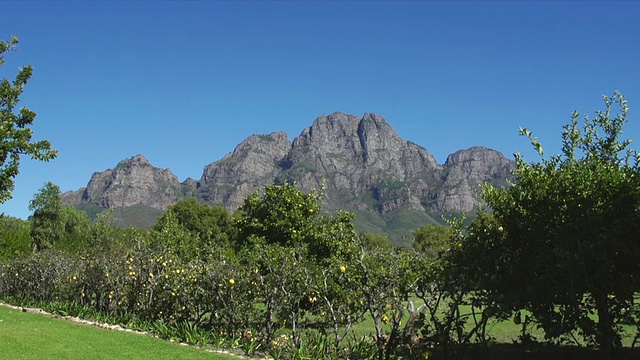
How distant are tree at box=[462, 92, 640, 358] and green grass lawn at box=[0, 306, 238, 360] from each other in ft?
17.7

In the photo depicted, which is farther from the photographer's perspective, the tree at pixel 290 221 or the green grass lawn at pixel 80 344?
the tree at pixel 290 221

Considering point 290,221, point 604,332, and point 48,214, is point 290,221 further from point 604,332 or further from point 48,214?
point 48,214

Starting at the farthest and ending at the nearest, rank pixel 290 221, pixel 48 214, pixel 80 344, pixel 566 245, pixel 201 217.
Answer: pixel 201 217, pixel 48 214, pixel 290 221, pixel 80 344, pixel 566 245

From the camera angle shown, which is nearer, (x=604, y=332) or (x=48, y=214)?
(x=604, y=332)

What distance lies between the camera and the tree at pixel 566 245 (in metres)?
6.40

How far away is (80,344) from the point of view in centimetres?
1042

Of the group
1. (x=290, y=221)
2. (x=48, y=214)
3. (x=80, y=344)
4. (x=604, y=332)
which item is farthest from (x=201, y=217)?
(x=604, y=332)

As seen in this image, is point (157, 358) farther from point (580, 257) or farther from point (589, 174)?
point (589, 174)

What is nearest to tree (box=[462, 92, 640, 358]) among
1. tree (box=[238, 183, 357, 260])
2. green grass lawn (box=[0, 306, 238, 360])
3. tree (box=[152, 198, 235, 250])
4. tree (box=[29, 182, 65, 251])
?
green grass lawn (box=[0, 306, 238, 360])

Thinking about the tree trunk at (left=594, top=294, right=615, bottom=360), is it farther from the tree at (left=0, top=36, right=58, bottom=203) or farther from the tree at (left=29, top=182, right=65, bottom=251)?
the tree at (left=29, top=182, right=65, bottom=251)

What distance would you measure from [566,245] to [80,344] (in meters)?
8.96

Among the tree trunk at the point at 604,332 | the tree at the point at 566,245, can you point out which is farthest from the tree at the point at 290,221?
the tree trunk at the point at 604,332

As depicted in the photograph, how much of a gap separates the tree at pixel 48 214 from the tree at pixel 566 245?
4365 cm

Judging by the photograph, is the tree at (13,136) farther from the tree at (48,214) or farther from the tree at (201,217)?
the tree at (201,217)
